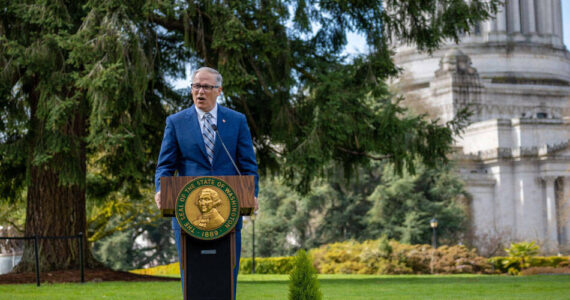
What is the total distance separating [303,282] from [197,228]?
3.68ft

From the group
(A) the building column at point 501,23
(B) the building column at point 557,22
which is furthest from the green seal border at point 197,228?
(B) the building column at point 557,22

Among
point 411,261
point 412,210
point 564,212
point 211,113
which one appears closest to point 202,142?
point 211,113

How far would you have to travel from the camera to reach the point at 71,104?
14336 mm

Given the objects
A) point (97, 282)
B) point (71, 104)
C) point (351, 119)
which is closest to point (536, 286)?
point (351, 119)

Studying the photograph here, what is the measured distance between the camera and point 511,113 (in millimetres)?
63906

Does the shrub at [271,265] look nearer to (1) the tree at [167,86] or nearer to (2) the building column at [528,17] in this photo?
(1) the tree at [167,86]

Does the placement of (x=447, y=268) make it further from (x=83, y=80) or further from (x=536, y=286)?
(x=83, y=80)

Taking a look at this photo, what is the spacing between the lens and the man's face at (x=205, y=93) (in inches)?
206

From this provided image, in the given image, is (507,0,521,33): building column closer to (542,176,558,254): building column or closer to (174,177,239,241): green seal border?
(542,176,558,254): building column

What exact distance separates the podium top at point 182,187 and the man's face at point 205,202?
0.14 m

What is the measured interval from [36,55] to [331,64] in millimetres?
6199

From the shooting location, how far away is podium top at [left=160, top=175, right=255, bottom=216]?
4.77m

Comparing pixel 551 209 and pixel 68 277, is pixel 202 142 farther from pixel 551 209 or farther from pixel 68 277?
pixel 551 209

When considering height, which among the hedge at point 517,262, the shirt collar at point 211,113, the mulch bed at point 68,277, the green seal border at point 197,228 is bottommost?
the hedge at point 517,262
